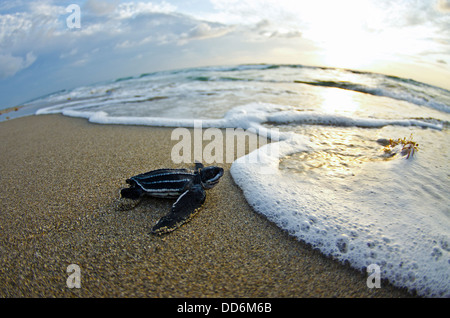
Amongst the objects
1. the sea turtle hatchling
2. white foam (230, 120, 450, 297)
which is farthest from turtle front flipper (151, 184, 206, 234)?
white foam (230, 120, 450, 297)

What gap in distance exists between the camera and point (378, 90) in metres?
8.24

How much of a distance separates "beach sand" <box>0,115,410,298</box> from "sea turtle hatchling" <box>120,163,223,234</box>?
12 centimetres

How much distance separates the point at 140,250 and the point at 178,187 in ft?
2.06

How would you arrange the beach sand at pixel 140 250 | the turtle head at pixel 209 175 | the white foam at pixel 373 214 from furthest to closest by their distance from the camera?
the turtle head at pixel 209 175, the white foam at pixel 373 214, the beach sand at pixel 140 250

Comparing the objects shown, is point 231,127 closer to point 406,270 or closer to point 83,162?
point 83,162

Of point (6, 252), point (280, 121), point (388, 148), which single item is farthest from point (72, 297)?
point (280, 121)

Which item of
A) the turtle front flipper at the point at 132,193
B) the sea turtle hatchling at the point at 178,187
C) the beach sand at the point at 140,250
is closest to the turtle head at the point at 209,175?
the sea turtle hatchling at the point at 178,187

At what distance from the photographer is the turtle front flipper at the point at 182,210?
194cm

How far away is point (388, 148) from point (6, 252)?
14.5 ft

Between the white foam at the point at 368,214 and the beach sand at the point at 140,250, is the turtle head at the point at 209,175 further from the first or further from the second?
the white foam at the point at 368,214

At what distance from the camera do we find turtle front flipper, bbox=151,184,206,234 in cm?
194

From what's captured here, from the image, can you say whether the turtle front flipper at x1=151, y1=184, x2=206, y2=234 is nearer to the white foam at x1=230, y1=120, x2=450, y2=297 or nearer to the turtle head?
the turtle head
